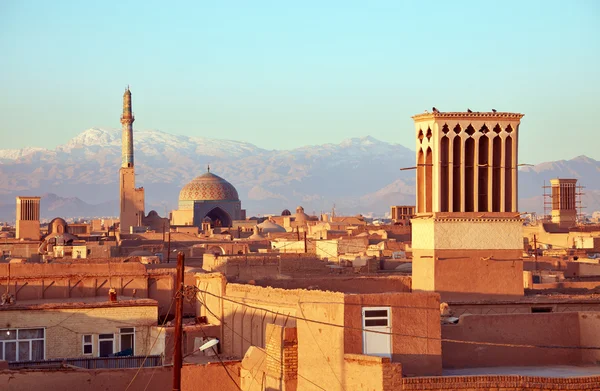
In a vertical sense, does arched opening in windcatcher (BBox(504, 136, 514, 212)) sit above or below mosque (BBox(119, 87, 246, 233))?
below

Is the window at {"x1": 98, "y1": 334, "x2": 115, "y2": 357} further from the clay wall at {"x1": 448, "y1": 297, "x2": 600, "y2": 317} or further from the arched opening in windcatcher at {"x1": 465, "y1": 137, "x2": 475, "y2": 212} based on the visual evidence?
the arched opening in windcatcher at {"x1": 465, "y1": 137, "x2": 475, "y2": 212}

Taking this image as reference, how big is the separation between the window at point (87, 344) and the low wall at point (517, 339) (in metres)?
7.60

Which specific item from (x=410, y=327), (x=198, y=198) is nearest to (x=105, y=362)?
(x=410, y=327)

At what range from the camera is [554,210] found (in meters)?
63.4

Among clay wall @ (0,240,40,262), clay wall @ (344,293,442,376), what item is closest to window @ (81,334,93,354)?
clay wall @ (344,293,442,376)

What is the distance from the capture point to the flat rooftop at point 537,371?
13.0 meters

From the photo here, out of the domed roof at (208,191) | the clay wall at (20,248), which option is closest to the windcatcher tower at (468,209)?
the clay wall at (20,248)

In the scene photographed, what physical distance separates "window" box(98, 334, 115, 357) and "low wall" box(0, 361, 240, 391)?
12.9 feet

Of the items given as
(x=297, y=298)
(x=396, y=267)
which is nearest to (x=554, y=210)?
(x=396, y=267)

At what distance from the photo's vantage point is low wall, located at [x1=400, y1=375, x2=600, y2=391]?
1209cm

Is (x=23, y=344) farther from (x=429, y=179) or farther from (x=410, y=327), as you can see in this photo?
(x=410, y=327)

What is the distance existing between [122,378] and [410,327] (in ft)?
14.5

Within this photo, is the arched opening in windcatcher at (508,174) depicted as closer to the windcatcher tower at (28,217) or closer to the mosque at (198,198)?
the windcatcher tower at (28,217)

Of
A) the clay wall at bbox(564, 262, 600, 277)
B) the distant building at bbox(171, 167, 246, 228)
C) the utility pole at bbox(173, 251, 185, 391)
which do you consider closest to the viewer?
the utility pole at bbox(173, 251, 185, 391)
